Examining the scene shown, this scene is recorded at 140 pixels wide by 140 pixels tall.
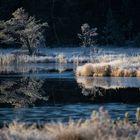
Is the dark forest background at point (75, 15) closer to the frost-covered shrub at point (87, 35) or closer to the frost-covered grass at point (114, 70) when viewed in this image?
the frost-covered shrub at point (87, 35)

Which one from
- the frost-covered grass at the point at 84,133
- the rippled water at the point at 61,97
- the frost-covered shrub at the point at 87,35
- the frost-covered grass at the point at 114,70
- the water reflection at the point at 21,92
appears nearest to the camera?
the frost-covered grass at the point at 84,133

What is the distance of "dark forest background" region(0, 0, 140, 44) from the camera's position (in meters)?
63.8

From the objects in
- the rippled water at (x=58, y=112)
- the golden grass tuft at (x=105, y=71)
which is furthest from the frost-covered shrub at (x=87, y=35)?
the rippled water at (x=58, y=112)

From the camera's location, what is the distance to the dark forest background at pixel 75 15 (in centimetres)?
6384

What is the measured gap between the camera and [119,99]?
22844mm

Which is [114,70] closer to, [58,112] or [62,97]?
[62,97]

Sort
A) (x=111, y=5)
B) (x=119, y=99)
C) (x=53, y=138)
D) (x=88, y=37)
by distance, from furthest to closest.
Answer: (x=111, y=5)
(x=88, y=37)
(x=119, y=99)
(x=53, y=138)

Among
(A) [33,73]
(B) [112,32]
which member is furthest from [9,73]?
(B) [112,32]

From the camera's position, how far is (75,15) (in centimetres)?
6431

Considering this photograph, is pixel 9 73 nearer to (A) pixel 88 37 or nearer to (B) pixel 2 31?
(B) pixel 2 31

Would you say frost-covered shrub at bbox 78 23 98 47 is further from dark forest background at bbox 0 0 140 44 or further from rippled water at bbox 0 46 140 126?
rippled water at bbox 0 46 140 126

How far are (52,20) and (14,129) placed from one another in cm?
5312

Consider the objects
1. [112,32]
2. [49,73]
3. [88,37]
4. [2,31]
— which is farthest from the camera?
[112,32]

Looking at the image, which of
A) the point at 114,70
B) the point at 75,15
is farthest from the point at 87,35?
the point at 114,70
